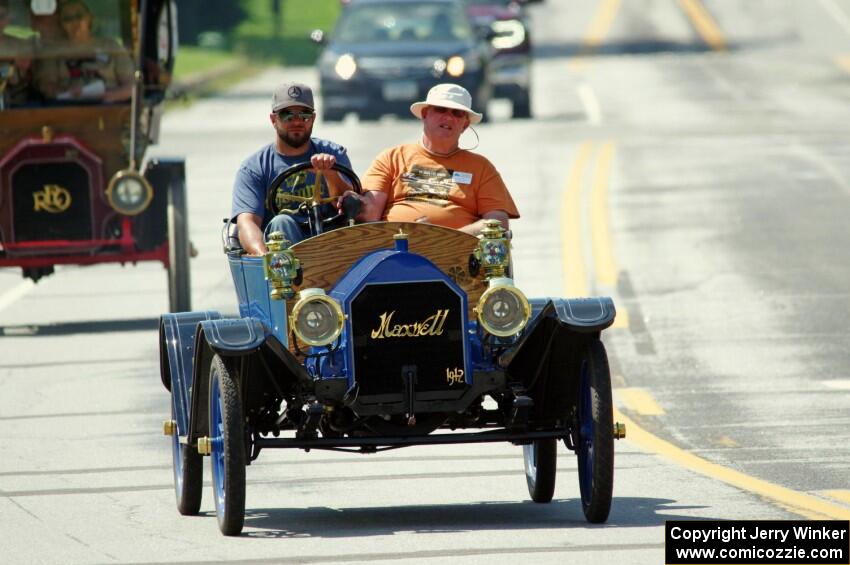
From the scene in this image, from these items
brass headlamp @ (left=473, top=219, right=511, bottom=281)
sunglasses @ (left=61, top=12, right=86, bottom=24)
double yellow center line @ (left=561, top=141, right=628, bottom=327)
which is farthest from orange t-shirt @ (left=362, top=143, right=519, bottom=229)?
sunglasses @ (left=61, top=12, right=86, bottom=24)

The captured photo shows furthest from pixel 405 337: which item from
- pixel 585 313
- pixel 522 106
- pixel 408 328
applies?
pixel 522 106

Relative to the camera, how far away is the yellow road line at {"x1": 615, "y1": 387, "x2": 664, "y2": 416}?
1245 centimetres

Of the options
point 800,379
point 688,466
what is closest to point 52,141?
point 800,379

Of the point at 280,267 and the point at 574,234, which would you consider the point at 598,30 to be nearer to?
the point at 574,234

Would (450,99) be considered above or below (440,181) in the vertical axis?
above

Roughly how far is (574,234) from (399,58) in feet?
35.3

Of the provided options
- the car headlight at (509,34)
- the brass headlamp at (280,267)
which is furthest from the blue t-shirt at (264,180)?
the car headlight at (509,34)

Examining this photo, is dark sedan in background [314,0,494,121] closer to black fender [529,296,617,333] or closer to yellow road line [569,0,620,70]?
yellow road line [569,0,620,70]

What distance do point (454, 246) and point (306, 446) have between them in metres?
1.10

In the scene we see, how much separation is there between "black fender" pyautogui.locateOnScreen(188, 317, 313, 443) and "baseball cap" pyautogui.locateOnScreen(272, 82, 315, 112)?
1.41m

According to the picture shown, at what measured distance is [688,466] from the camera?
10.6m

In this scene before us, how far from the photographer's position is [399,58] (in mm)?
31484

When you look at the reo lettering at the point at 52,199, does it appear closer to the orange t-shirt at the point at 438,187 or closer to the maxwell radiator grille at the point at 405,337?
the orange t-shirt at the point at 438,187

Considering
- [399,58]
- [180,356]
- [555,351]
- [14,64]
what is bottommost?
[399,58]
